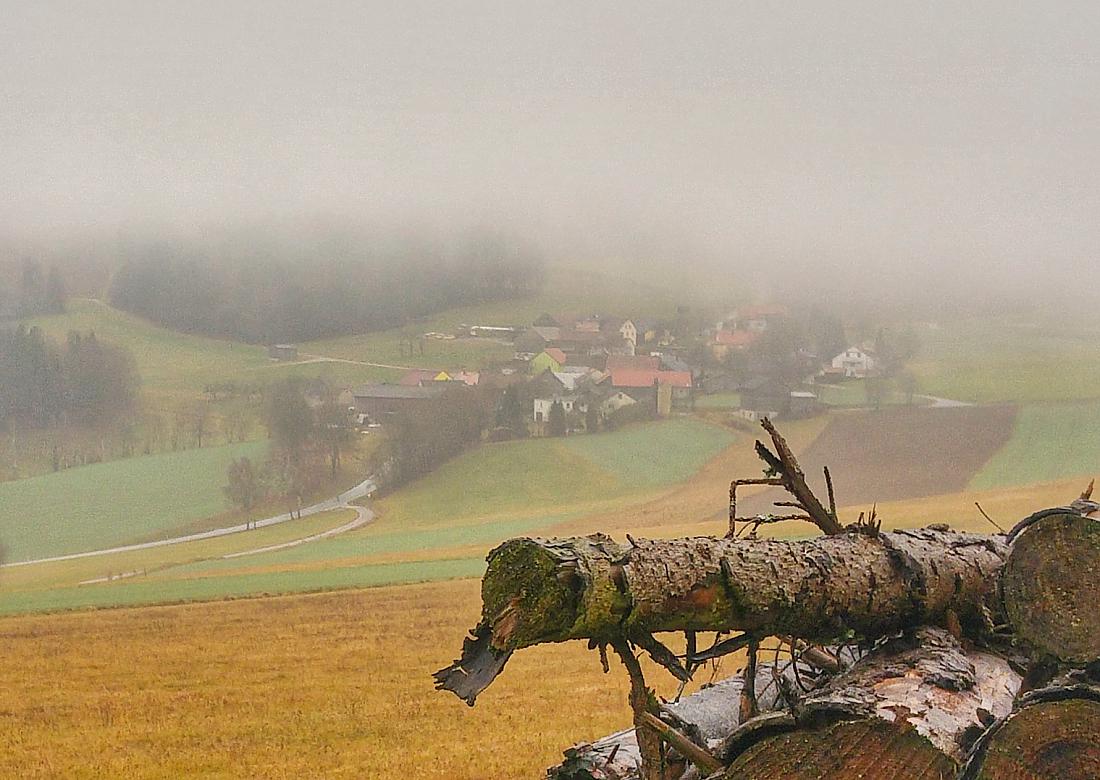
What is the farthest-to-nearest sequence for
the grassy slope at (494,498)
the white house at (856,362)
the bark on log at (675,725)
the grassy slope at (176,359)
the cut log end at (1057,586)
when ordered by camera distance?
the white house at (856,362) < the grassy slope at (176,359) < the grassy slope at (494,498) < the bark on log at (675,725) < the cut log end at (1057,586)

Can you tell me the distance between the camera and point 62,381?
433 inches

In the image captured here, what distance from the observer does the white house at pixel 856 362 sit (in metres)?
11.7

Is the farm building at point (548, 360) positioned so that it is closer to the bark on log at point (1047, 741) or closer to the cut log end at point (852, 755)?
the cut log end at point (852, 755)

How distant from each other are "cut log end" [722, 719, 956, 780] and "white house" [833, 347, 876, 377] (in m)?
10.2

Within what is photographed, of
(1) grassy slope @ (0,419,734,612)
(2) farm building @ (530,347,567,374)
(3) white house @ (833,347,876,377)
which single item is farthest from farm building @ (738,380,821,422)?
(2) farm building @ (530,347,567,374)

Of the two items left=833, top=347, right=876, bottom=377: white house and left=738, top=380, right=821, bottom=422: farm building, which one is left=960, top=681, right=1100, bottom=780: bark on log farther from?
left=833, top=347, right=876, bottom=377: white house

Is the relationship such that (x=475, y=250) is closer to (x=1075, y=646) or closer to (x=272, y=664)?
(x=272, y=664)

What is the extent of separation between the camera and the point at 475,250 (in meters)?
13.7

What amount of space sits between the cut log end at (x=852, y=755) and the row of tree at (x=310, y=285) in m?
11.0

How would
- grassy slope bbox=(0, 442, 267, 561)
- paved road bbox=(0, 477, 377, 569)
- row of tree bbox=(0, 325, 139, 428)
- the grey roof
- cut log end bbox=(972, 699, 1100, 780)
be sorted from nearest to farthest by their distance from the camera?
1. cut log end bbox=(972, 699, 1100, 780)
2. grassy slope bbox=(0, 442, 267, 561)
3. paved road bbox=(0, 477, 377, 569)
4. row of tree bbox=(0, 325, 139, 428)
5. the grey roof

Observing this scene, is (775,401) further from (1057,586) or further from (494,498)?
(1057,586)

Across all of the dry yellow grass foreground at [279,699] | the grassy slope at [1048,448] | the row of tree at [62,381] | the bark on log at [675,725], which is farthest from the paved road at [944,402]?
the bark on log at [675,725]

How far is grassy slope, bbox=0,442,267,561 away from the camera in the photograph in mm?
10203

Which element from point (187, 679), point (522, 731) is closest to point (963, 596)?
point (522, 731)
